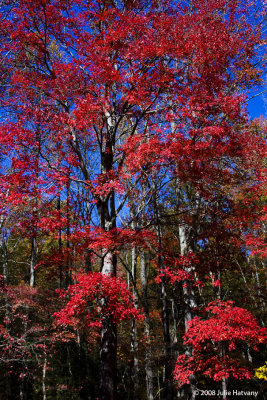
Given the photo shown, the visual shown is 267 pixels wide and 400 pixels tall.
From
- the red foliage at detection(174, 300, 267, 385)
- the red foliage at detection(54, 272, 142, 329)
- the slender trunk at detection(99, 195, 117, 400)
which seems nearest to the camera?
the red foliage at detection(54, 272, 142, 329)

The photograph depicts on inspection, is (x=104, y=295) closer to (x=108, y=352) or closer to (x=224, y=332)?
(x=108, y=352)

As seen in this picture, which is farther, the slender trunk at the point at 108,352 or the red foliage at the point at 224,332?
the red foliage at the point at 224,332

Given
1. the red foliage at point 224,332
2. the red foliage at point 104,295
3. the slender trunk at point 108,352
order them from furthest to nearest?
1. the red foliage at point 224,332
2. the slender trunk at point 108,352
3. the red foliage at point 104,295

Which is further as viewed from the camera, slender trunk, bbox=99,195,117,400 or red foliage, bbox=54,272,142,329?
slender trunk, bbox=99,195,117,400

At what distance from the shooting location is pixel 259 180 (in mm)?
11227

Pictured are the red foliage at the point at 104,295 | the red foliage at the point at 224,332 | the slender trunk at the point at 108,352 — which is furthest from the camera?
the red foliage at the point at 224,332

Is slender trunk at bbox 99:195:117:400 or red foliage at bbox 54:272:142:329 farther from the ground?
red foliage at bbox 54:272:142:329

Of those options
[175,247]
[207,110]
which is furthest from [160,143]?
[175,247]

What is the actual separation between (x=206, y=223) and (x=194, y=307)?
2.90 m

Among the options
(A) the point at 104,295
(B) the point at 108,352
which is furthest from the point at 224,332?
(A) the point at 104,295

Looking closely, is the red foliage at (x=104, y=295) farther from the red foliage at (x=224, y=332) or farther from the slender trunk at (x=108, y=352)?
the red foliage at (x=224, y=332)

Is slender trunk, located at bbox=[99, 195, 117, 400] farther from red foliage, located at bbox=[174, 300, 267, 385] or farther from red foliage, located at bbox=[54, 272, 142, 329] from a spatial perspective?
red foliage, located at bbox=[174, 300, 267, 385]

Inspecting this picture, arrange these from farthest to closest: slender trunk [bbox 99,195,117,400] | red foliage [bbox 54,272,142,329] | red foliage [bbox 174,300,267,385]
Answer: red foliage [bbox 174,300,267,385] → slender trunk [bbox 99,195,117,400] → red foliage [bbox 54,272,142,329]

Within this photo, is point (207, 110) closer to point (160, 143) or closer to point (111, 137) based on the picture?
point (160, 143)
